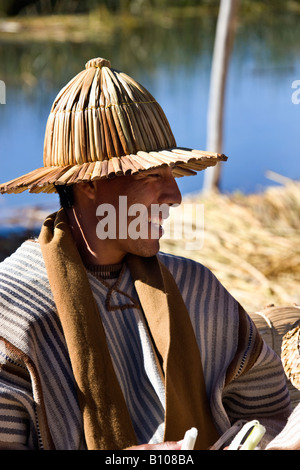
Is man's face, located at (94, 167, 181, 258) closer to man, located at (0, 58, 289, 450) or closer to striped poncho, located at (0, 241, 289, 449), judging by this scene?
man, located at (0, 58, 289, 450)

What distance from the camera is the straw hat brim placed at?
1.55 m

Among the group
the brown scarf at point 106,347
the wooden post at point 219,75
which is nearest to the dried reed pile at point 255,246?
the wooden post at point 219,75

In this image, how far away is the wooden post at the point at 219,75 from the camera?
18.0 feet

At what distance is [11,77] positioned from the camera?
30.1 feet

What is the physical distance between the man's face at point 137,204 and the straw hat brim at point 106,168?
5cm

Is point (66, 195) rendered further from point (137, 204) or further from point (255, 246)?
point (255, 246)

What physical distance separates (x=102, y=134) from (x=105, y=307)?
379 mm

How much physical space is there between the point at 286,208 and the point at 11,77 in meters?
5.72

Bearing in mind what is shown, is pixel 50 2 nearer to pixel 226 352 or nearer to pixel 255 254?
pixel 255 254

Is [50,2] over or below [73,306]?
over

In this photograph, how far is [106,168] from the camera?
157 centimetres

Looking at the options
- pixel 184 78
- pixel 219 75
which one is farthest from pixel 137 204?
pixel 184 78
